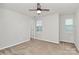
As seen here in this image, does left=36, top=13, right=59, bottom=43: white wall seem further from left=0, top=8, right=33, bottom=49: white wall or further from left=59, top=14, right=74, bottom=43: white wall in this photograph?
left=0, top=8, right=33, bottom=49: white wall

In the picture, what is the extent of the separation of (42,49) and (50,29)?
1.23 ft

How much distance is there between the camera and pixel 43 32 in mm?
1578

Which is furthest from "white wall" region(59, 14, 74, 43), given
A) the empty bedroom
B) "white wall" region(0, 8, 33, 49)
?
"white wall" region(0, 8, 33, 49)

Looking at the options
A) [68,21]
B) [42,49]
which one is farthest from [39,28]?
[68,21]

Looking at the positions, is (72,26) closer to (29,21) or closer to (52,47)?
(52,47)

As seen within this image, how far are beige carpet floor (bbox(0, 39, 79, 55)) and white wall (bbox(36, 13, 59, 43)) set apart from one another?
10 cm

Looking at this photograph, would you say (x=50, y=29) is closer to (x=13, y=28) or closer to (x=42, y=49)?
(x=42, y=49)

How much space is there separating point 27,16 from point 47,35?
49 cm

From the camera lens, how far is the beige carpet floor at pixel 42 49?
1.44m

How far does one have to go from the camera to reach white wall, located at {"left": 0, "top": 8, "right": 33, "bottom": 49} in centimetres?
143

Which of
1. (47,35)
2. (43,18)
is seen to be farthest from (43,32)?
(43,18)

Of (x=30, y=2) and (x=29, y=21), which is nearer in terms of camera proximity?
(x=30, y=2)
